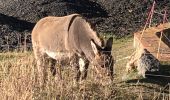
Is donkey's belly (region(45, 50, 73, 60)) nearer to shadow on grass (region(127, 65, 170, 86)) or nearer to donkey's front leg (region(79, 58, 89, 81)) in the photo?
donkey's front leg (region(79, 58, 89, 81))

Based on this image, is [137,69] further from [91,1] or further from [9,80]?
[91,1]

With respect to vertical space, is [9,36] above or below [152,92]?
below

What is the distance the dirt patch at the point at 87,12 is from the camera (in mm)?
22281

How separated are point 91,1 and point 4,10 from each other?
3.96 metres

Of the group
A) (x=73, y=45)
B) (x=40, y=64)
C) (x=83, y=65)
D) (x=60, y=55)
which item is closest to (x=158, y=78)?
(x=83, y=65)

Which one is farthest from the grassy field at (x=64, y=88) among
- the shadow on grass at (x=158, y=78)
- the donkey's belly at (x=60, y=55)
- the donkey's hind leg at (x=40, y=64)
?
the donkey's belly at (x=60, y=55)

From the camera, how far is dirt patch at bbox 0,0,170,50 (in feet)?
73.1

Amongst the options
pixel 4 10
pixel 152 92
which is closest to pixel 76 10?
pixel 4 10

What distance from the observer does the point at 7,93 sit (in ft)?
32.7

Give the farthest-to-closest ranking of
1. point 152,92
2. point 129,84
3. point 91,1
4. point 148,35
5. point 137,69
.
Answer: point 91,1 < point 148,35 < point 137,69 < point 129,84 < point 152,92

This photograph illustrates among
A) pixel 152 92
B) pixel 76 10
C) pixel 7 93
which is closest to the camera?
pixel 7 93

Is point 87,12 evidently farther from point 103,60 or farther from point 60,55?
point 103,60

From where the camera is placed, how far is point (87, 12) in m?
24.6

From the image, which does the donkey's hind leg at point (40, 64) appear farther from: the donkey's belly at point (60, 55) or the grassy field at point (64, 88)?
the donkey's belly at point (60, 55)
